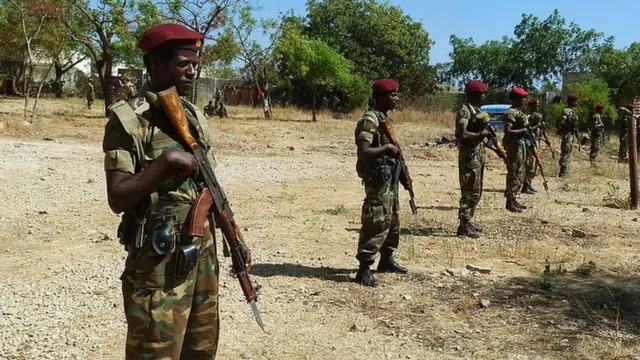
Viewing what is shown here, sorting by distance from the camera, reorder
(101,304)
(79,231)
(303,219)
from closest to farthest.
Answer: (101,304)
(79,231)
(303,219)

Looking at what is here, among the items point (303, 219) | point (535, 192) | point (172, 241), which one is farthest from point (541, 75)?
point (172, 241)

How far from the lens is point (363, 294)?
15.8 feet

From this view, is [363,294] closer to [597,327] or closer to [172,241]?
[597,327]

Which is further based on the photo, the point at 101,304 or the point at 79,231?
the point at 79,231

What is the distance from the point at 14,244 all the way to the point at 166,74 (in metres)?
4.66

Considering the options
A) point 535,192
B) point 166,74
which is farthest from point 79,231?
point 535,192

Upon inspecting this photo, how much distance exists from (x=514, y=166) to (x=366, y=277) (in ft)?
13.6

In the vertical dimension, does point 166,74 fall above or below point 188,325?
above

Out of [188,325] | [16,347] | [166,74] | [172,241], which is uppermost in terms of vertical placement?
[166,74]

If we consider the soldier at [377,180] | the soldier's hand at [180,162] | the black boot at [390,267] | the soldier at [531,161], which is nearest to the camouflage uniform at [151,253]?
the soldier's hand at [180,162]

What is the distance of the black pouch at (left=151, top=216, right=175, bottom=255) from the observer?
88.3 inches

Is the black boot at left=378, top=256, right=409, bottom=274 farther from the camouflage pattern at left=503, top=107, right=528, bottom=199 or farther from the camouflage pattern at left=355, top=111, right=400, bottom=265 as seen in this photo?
the camouflage pattern at left=503, top=107, right=528, bottom=199

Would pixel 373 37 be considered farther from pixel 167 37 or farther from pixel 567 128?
pixel 167 37

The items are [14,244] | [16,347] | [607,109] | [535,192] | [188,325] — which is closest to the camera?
[188,325]
